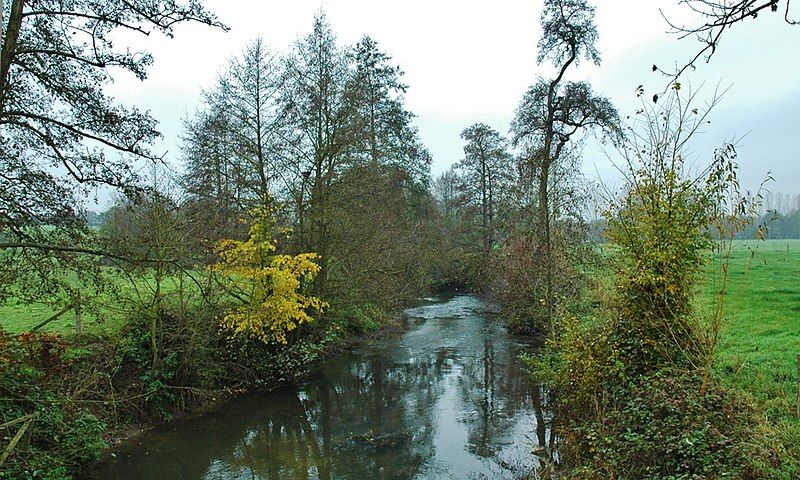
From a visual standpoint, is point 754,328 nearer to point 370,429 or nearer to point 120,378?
point 370,429

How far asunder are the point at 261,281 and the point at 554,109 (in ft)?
35.2

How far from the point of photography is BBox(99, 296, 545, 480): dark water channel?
29.7 ft

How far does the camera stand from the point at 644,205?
8.60m

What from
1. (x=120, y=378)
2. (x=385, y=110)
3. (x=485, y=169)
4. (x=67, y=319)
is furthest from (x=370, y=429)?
(x=485, y=169)

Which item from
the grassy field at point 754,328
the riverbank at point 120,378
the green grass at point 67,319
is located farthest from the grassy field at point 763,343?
the green grass at point 67,319

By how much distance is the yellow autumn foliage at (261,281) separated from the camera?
1230 cm

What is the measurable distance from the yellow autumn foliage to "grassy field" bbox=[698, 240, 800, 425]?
28.4ft

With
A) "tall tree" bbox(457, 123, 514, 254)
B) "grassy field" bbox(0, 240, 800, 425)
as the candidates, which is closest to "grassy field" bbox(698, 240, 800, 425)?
"grassy field" bbox(0, 240, 800, 425)

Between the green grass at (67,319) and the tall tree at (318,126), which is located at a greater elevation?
the tall tree at (318,126)

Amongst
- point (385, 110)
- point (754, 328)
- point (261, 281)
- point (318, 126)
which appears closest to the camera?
point (754, 328)

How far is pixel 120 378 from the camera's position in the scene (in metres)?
11.1

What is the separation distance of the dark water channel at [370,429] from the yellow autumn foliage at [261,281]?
2091mm

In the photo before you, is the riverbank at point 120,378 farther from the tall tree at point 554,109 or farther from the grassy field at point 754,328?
the tall tree at point 554,109

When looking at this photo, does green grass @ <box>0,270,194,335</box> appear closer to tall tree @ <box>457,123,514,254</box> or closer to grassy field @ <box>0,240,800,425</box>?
grassy field @ <box>0,240,800,425</box>
